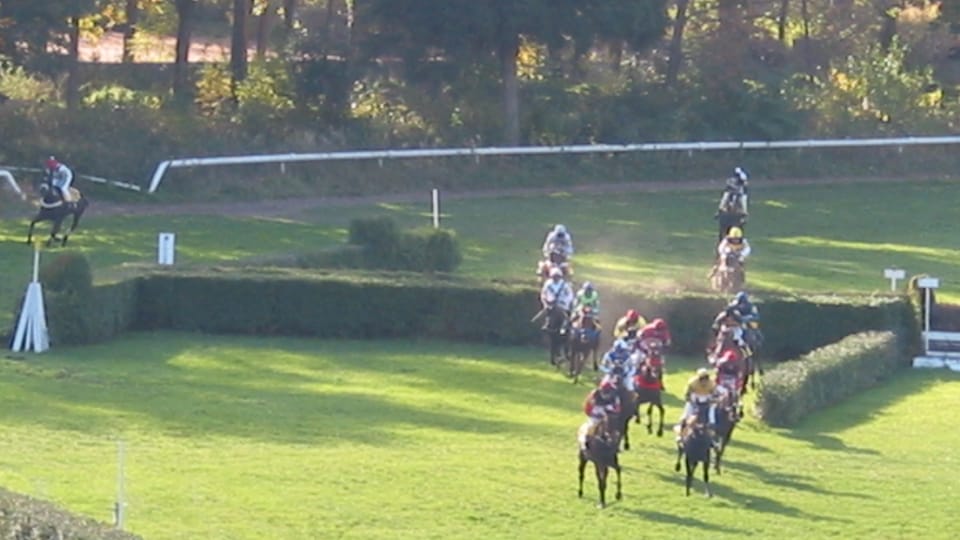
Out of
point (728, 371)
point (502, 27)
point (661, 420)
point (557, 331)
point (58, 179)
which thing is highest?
point (502, 27)

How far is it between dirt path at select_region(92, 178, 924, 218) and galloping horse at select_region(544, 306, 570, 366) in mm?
14752

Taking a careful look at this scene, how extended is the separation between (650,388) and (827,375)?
424 centimetres

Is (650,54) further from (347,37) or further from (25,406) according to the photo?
(25,406)

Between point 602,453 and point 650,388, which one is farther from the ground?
point 650,388

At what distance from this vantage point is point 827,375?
31141 mm

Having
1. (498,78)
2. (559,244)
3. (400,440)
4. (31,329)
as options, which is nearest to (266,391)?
(400,440)

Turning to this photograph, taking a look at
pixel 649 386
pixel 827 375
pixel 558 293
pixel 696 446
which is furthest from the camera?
pixel 558 293

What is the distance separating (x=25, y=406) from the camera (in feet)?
92.1

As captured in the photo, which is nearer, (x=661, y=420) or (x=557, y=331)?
(x=661, y=420)

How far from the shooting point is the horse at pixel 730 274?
36.8 meters

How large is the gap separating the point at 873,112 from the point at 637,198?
961cm

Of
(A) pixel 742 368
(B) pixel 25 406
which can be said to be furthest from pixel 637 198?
(B) pixel 25 406

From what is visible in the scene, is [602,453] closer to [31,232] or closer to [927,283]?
[927,283]

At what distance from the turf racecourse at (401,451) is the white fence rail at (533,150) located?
45.3ft
